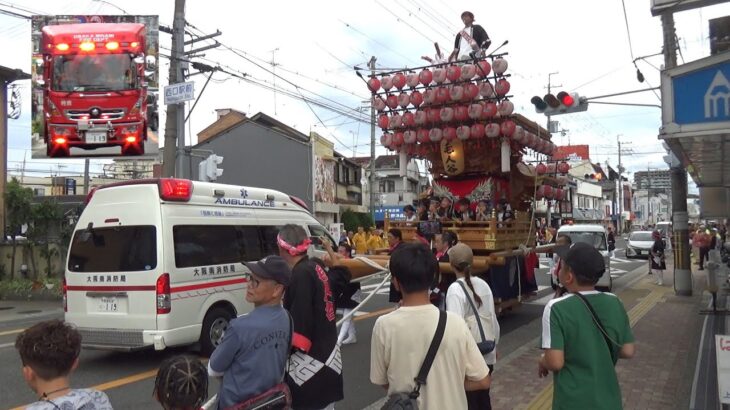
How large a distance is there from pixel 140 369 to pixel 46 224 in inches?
441

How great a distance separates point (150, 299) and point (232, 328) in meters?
4.91

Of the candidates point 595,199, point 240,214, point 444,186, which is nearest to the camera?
point 240,214

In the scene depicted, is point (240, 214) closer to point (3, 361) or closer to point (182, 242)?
point (182, 242)

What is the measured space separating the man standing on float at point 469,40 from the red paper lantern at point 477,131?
4.14 ft

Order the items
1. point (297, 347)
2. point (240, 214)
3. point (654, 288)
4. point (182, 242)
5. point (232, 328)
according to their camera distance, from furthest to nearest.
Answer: point (654, 288) → point (240, 214) → point (182, 242) → point (297, 347) → point (232, 328)

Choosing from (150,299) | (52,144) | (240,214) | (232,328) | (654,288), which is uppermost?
(52,144)

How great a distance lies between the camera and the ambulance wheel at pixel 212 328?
792cm

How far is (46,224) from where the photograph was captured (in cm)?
1677

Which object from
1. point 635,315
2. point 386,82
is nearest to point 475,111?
point 386,82

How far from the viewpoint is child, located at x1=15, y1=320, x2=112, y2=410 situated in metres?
2.24

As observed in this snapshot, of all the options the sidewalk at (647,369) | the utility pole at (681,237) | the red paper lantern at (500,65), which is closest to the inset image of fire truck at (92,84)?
the red paper lantern at (500,65)

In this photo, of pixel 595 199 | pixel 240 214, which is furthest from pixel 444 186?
pixel 595 199

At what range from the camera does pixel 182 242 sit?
306 inches

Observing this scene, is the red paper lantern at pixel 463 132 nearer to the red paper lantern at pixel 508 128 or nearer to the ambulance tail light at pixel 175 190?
the red paper lantern at pixel 508 128
